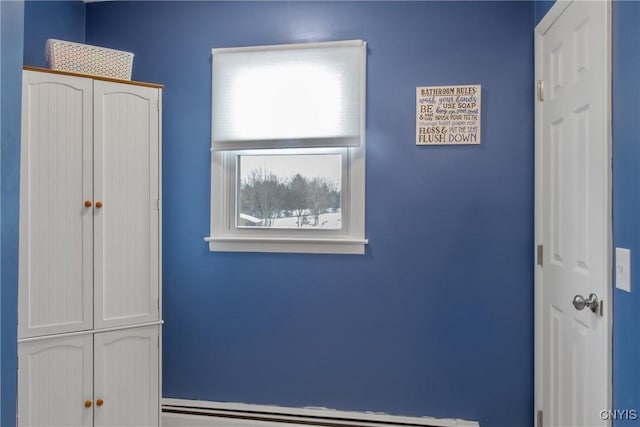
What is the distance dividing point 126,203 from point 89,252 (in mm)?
A: 275

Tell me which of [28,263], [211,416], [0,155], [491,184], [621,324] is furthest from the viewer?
[211,416]

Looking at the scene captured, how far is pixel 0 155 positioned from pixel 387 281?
1825 mm

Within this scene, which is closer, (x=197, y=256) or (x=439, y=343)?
(x=439, y=343)

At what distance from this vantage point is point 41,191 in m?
1.98

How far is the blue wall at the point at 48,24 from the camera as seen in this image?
2.34m

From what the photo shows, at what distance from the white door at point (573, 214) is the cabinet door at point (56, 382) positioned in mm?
2060

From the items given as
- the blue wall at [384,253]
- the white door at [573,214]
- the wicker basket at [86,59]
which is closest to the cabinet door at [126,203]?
the wicker basket at [86,59]

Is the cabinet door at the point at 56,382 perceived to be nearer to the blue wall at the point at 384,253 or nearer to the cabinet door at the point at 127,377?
the cabinet door at the point at 127,377

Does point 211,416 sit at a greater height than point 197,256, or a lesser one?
lesser

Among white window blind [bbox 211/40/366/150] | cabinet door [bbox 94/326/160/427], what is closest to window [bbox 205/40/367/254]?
white window blind [bbox 211/40/366/150]

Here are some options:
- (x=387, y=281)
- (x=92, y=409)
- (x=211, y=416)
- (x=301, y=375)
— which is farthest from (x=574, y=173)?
(x=92, y=409)

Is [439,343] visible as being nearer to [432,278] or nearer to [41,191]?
[432,278]

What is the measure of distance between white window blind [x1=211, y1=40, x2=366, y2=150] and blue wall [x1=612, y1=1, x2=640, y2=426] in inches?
46.8

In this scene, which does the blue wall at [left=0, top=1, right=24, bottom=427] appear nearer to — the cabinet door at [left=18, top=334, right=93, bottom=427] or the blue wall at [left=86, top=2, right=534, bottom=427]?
the cabinet door at [left=18, top=334, right=93, bottom=427]
